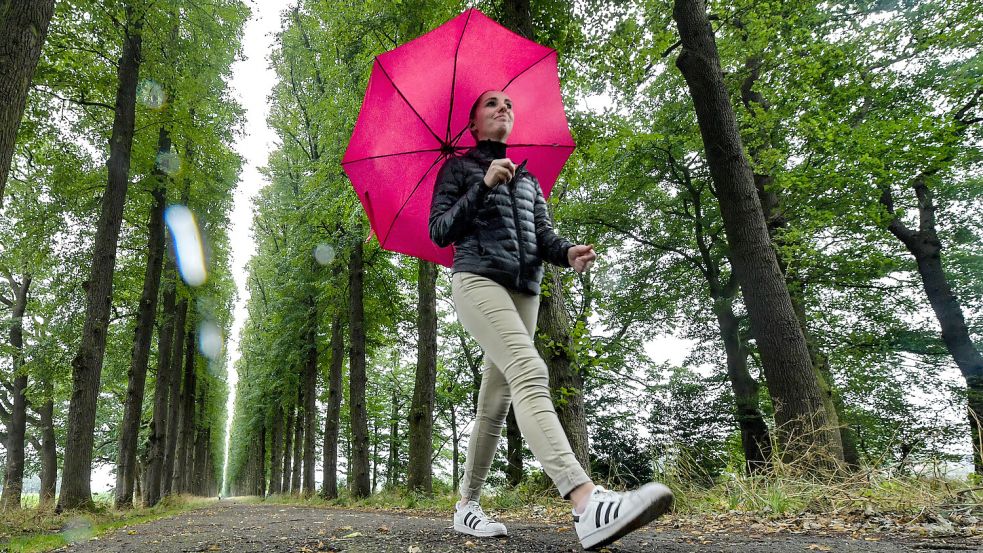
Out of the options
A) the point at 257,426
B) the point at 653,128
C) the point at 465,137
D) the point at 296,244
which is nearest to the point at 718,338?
the point at 653,128

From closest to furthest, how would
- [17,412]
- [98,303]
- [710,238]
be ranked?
[98,303], [17,412], [710,238]

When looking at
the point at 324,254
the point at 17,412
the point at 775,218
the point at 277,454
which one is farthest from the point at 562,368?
the point at 277,454

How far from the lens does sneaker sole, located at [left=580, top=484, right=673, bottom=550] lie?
6.36 feet

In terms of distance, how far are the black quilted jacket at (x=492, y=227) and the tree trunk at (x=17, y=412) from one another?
14077 mm

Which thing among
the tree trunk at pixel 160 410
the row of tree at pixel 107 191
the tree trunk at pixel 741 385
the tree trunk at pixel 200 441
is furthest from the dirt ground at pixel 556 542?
the tree trunk at pixel 200 441

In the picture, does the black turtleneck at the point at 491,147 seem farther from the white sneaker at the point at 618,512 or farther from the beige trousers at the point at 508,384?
the white sneaker at the point at 618,512

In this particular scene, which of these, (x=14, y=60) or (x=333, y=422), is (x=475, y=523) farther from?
(x=333, y=422)

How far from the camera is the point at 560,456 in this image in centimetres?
227

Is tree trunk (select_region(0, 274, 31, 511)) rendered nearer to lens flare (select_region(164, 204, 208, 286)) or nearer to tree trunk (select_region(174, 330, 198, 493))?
lens flare (select_region(164, 204, 208, 286))

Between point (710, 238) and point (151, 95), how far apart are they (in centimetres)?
1552

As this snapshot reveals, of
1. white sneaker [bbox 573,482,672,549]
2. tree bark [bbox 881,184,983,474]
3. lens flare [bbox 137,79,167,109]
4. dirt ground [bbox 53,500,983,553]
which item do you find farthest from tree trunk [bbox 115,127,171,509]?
tree bark [bbox 881,184,983,474]

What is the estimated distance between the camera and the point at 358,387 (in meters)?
12.5

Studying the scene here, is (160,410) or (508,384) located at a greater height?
(160,410)

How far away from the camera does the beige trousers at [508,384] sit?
2.30 meters
